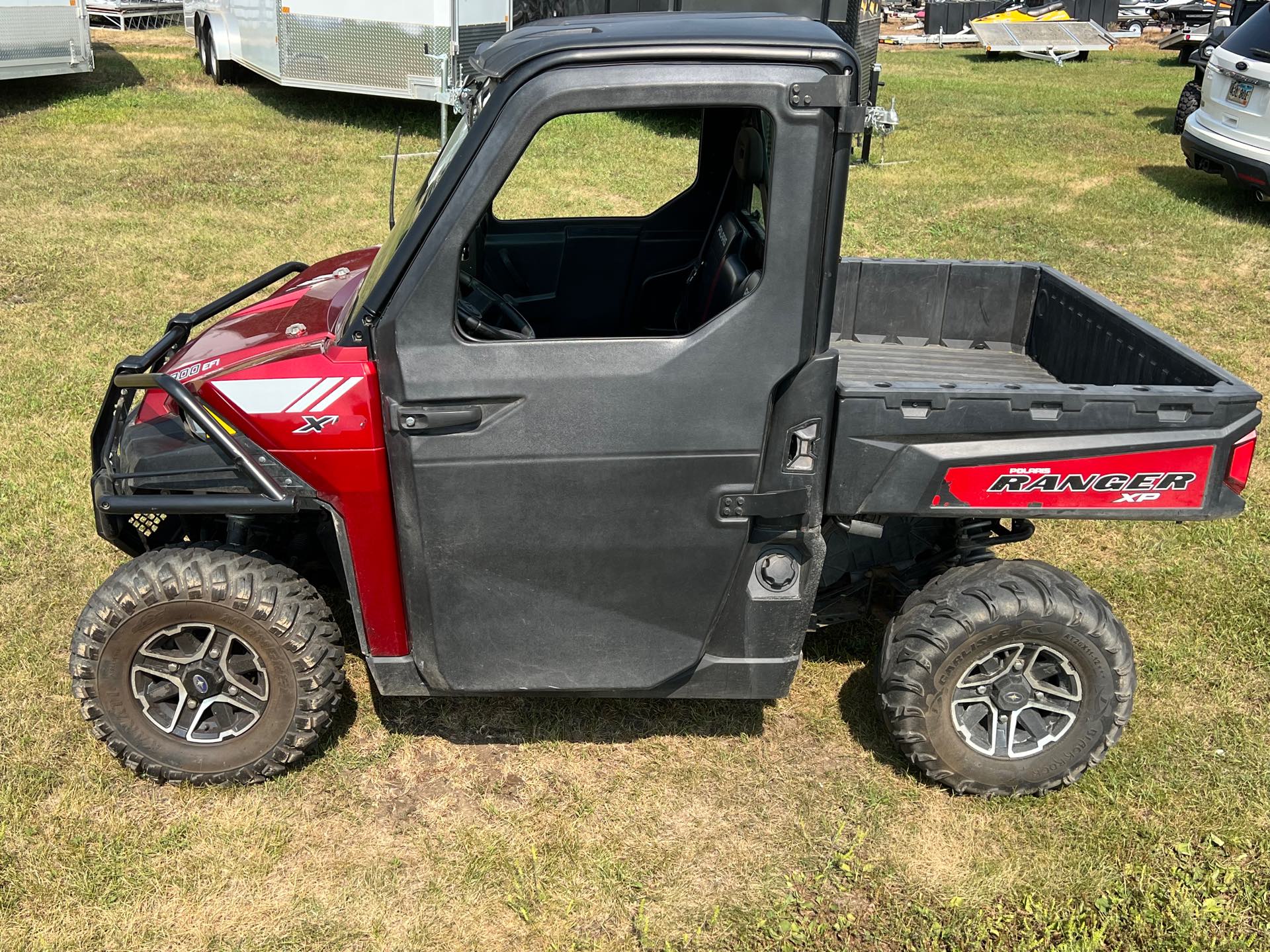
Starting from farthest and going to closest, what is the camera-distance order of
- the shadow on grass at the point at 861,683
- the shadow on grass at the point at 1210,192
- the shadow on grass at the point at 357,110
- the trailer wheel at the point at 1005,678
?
the shadow on grass at the point at 357,110 < the shadow on grass at the point at 1210,192 < the shadow on grass at the point at 861,683 < the trailer wheel at the point at 1005,678

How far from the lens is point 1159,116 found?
53.2ft

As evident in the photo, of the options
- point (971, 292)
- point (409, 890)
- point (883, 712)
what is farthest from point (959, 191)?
point (409, 890)

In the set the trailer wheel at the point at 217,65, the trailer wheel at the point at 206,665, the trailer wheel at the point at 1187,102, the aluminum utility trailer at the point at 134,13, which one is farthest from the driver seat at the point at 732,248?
the aluminum utility trailer at the point at 134,13

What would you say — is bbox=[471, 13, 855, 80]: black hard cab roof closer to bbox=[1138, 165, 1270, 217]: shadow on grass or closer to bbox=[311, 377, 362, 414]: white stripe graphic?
bbox=[311, 377, 362, 414]: white stripe graphic

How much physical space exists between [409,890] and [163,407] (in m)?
1.70

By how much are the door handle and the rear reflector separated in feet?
6.99

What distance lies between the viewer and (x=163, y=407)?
145 inches

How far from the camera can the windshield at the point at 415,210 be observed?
3.18 meters

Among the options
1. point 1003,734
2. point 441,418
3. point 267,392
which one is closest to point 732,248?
point 441,418

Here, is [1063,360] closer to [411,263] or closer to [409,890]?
[411,263]

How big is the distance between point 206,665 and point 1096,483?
2.69 metres

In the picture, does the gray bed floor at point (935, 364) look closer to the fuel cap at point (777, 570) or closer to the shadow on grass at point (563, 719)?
the fuel cap at point (777, 570)

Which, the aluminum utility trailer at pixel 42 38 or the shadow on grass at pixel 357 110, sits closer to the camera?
the aluminum utility trailer at pixel 42 38

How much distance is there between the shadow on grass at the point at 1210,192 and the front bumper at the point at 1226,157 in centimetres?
29
